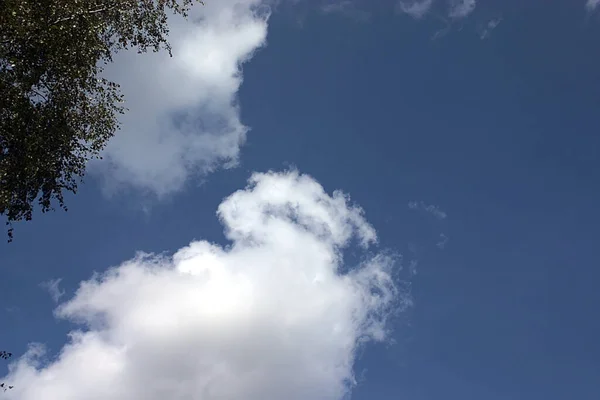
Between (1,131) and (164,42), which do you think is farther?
(164,42)

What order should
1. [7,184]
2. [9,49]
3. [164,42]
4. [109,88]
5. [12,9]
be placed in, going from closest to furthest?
[12,9] < [9,49] < [7,184] < [109,88] < [164,42]

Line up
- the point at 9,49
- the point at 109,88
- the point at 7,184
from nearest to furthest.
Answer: the point at 9,49 → the point at 7,184 → the point at 109,88

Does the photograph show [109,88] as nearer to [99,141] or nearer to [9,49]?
[99,141]

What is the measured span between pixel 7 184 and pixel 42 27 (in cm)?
720

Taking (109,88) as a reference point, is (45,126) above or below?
below

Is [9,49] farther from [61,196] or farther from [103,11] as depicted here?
[61,196]

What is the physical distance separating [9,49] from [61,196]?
7.28 metres

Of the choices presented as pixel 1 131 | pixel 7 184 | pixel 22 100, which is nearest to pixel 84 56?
pixel 22 100

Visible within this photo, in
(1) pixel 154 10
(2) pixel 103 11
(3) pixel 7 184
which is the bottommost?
(3) pixel 7 184

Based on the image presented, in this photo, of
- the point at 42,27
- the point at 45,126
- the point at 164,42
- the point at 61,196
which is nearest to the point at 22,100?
the point at 45,126

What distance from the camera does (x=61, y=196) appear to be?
Answer: 2542 centimetres

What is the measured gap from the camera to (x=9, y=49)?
21516 millimetres

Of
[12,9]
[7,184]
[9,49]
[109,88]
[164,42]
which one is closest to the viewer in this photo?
[12,9]

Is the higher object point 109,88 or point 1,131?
point 109,88
